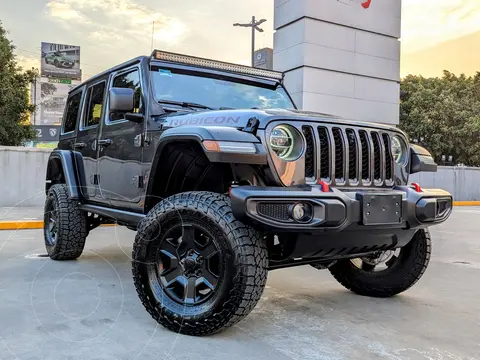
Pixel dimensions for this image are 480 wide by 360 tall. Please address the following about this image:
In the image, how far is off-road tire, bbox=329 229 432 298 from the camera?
4.04 meters

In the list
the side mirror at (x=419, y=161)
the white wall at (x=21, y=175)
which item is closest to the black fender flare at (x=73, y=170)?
the side mirror at (x=419, y=161)

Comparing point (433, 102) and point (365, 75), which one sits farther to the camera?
point (433, 102)

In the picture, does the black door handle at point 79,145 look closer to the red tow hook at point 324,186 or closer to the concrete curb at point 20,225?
the red tow hook at point 324,186

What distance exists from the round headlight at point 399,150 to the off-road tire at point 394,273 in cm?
65

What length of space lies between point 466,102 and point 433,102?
2.24m

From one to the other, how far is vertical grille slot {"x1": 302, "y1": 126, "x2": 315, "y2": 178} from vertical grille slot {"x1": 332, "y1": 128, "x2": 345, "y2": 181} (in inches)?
8.4

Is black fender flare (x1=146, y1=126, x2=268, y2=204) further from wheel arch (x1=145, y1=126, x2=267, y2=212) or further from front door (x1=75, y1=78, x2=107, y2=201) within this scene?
front door (x1=75, y1=78, x2=107, y2=201)

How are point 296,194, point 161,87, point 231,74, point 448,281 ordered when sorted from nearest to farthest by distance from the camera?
point 296,194, point 161,87, point 231,74, point 448,281

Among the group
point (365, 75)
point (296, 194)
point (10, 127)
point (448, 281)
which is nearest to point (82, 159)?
point (296, 194)

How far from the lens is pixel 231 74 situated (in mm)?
4738

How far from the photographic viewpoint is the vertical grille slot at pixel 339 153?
3332mm

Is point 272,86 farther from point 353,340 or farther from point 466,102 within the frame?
point 466,102

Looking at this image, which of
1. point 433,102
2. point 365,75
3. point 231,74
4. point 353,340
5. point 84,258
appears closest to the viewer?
point 353,340

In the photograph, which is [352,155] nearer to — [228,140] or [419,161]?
[419,161]
